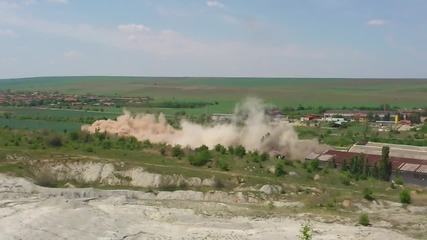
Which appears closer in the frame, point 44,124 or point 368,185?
point 368,185

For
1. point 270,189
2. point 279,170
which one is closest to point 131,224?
point 270,189

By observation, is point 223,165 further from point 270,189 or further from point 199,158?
point 270,189

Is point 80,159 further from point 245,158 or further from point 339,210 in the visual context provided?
point 339,210

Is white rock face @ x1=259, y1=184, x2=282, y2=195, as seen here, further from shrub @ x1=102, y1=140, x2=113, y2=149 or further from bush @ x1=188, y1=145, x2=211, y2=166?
shrub @ x1=102, y1=140, x2=113, y2=149

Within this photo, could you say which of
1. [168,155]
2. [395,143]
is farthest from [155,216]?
[395,143]

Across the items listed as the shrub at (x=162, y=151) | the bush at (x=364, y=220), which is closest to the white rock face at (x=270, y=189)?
the bush at (x=364, y=220)

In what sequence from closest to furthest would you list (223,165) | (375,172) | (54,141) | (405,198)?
(405,198), (223,165), (375,172), (54,141)

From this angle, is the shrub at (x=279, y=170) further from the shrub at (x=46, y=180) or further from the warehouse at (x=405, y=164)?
the shrub at (x=46, y=180)
